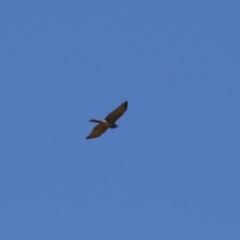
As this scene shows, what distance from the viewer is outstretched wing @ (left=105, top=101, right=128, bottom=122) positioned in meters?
73.9

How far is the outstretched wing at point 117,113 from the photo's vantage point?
73875mm

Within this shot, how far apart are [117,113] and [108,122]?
536 mm

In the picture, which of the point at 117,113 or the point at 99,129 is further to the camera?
the point at 99,129

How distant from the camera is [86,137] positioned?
2950 inches

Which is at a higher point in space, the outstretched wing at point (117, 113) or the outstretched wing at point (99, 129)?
the outstretched wing at point (117, 113)

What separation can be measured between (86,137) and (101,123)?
0.92 meters

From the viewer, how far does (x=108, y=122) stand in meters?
74.3

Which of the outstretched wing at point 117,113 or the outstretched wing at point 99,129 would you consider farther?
the outstretched wing at point 99,129

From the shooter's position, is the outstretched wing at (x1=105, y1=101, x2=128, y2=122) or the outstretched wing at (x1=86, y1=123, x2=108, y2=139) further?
the outstretched wing at (x1=86, y1=123, x2=108, y2=139)

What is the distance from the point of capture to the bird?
243 ft

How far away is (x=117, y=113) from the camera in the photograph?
243 feet

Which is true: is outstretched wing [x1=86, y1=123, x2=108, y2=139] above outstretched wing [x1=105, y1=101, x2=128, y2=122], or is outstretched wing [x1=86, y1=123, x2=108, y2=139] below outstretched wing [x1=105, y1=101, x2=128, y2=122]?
below

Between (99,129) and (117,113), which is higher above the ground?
(117,113)

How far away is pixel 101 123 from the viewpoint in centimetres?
7444
